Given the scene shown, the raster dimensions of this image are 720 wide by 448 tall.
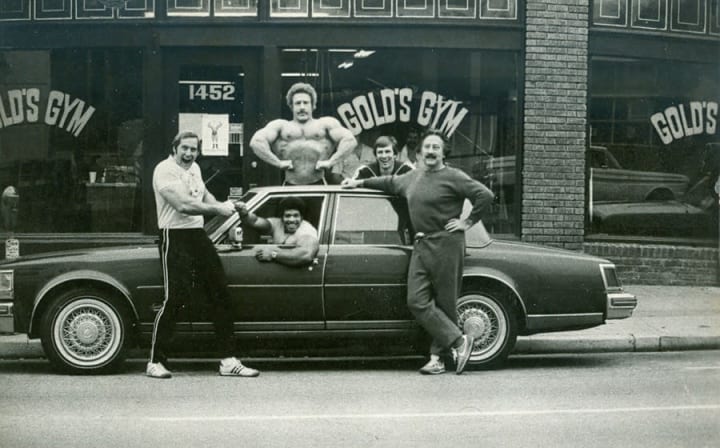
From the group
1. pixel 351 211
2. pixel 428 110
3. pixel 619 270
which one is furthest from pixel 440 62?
pixel 351 211

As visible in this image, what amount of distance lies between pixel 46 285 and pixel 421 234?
2.91 metres

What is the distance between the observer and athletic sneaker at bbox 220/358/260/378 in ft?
28.0

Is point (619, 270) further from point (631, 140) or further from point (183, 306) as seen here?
point (183, 306)

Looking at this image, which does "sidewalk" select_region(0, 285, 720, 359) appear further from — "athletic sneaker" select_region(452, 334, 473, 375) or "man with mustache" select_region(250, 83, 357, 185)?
"man with mustache" select_region(250, 83, 357, 185)

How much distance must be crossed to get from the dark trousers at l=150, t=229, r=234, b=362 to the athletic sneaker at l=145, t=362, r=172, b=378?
69mm

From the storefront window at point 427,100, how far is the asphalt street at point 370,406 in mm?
4290

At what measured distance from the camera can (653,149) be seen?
44.7ft

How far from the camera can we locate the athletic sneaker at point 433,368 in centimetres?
869

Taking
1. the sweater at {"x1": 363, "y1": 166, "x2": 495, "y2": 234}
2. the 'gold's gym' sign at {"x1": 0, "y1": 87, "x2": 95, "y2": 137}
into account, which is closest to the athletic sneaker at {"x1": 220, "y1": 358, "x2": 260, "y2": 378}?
the sweater at {"x1": 363, "y1": 166, "x2": 495, "y2": 234}

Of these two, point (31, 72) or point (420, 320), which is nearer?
point (420, 320)

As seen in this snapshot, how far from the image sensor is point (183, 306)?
8445mm

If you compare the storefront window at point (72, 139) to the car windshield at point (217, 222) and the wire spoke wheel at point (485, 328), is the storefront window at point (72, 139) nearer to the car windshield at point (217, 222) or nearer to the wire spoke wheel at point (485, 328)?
the car windshield at point (217, 222)

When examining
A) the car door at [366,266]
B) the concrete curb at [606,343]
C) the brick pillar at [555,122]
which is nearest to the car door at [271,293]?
the car door at [366,266]

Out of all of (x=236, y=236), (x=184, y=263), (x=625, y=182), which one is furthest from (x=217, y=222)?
(x=625, y=182)
